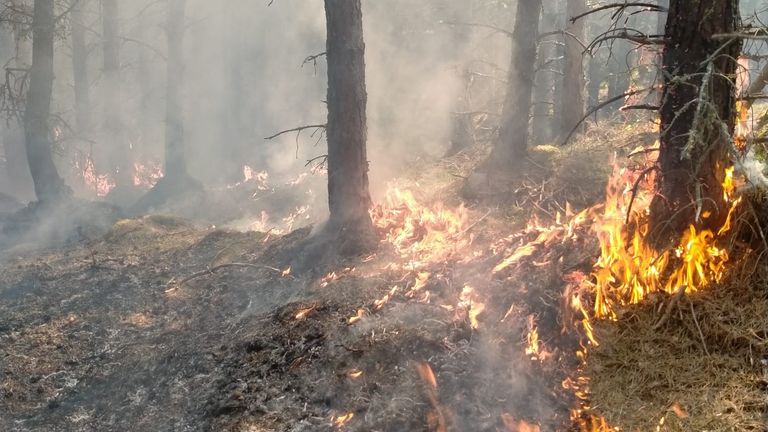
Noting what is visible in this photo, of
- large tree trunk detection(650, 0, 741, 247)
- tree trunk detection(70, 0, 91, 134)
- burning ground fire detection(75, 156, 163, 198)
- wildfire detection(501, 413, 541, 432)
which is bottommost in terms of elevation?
wildfire detection(501, 413, 541, 432)

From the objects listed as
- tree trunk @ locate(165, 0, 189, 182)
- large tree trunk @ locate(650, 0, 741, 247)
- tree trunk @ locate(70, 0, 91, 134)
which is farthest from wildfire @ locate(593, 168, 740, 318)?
tree trunk @ locate(70, 0, 91, 134)

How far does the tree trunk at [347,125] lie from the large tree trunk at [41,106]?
35.8 ft

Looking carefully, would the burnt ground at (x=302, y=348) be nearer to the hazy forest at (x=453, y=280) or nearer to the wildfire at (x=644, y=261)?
the hazy forest at (x=453, y=280)

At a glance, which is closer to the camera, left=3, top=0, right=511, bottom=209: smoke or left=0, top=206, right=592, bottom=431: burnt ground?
left=0, top=206, right=592, bottom=431: burnt ground

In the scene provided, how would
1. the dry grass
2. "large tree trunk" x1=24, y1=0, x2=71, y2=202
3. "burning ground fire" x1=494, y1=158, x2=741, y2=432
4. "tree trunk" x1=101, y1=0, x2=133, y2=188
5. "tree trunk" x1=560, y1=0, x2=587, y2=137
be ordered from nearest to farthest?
the dry grass
"burning ground fire" x1=494, y1=158, x2=741, y2=432
"tree trunk" x1=560, y1=0, x2=587, y2=137
"large tree trunk" x1=24, y1=0, x2=71, y2=202
"tree trunk" x1=101, y1=0, x2=133, y2=188

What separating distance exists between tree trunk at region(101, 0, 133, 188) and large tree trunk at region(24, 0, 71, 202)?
6507mm

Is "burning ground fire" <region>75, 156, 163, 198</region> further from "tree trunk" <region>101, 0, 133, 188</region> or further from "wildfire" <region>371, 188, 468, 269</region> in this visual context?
"wildfire" <region>371, 188, 468, 269</region>

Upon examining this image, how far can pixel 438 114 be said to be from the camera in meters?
18.1

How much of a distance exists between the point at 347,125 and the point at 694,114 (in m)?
5.31

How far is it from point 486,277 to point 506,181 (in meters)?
4.05

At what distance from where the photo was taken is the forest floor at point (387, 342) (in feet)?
14.3

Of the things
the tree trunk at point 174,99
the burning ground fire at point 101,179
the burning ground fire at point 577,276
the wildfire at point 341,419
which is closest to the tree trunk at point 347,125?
the burning ground fire at point 577,276

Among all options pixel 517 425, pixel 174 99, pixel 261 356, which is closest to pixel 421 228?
pixel 261 356

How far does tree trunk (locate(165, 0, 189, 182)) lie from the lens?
18.2m
